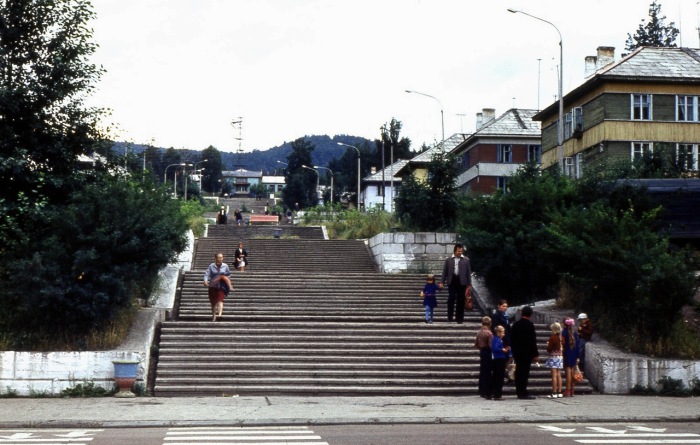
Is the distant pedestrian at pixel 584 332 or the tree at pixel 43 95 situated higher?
the tree at pixel 43 95

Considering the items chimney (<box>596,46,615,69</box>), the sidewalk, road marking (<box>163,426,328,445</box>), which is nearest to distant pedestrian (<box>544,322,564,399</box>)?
the sidewalk

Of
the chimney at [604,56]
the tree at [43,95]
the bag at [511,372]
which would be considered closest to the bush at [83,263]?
the tree at [43,95]

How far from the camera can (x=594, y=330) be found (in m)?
22.6

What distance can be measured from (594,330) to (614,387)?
2.64 meters

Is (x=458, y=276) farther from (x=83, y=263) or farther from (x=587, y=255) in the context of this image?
(x=83, y=263)

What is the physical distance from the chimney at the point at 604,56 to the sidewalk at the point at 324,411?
40.3m

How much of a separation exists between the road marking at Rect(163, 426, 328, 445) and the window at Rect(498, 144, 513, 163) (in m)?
59.4

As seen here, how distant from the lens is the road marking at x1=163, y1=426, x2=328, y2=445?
12859mm

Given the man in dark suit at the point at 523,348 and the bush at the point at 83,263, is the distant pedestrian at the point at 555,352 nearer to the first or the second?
the man in dark suit at the point at 523,348

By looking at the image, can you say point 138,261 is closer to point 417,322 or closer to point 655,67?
point 417,322

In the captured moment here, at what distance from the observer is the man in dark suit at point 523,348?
18891mm

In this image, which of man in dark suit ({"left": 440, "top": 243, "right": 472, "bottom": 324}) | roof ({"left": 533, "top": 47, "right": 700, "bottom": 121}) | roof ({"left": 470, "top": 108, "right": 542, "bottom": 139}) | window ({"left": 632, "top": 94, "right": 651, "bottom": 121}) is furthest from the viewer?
roof ({"left": 470, "top": 108, "right": 542, "bottom": 139})

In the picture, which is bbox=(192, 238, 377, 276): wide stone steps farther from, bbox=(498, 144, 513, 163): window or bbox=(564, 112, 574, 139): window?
bbox=(498, 144, 513, 163): window

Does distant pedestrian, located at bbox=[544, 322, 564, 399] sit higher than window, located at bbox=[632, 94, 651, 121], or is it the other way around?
window, located at bbox=[632, 94, 651, 121]
